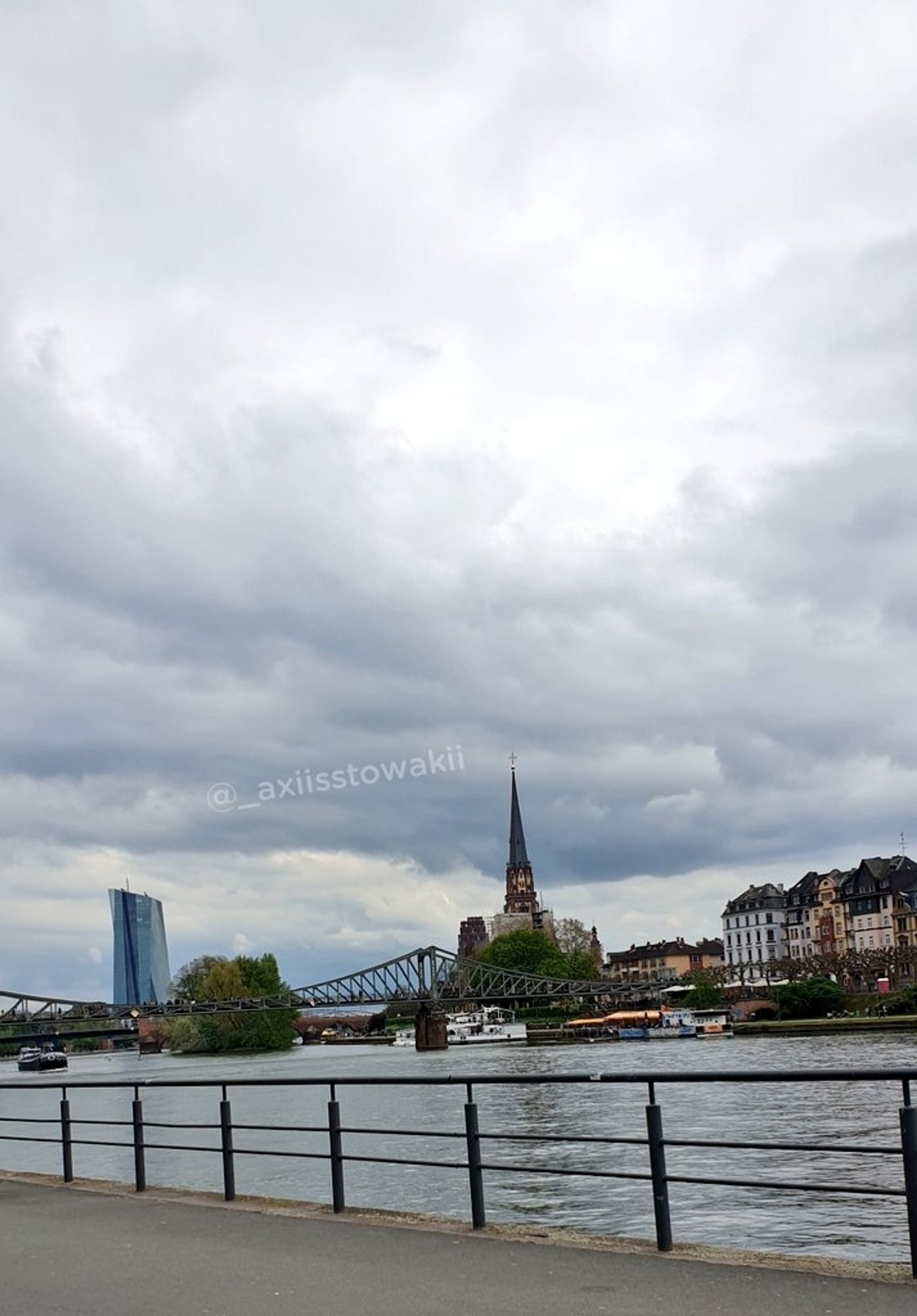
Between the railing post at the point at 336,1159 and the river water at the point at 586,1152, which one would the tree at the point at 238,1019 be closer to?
the river water at the point at 586,1152

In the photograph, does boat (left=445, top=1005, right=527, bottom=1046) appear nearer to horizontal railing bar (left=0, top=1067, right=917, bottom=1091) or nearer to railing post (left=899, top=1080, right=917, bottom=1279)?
horizontal railing bar (left=0, top=1067, right=917, bottom=1091)

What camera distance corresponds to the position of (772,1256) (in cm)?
994

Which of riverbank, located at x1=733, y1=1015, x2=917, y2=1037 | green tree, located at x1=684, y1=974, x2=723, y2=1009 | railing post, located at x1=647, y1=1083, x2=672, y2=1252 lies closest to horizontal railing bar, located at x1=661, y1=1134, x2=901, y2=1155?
railing post, located at x1=647, y1=1083, x2=672, y2=1252

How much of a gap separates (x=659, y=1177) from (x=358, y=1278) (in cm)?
218

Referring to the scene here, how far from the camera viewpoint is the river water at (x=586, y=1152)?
76.1 ft

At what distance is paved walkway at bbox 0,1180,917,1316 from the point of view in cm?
862

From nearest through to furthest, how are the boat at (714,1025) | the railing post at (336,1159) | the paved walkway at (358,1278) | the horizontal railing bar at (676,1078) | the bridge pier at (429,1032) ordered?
the paved walkway at (358,1278) → the horizontal railing bar at (676,1078) → the railing post at (336,1159) → the boat at (714,1025) → the bridge pier at (429,1032)

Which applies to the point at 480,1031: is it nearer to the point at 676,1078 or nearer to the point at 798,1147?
the point at 676,1078

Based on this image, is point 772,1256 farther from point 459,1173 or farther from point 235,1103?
point 235,1103

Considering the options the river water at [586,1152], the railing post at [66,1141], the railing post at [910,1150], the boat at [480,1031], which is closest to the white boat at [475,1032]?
the boat at [480,1031]

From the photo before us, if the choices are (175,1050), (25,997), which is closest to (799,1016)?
(175,1050)

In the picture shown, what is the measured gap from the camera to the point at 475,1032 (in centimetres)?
16950

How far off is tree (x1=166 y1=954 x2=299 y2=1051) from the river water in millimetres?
61298

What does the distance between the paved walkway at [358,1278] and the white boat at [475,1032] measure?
136 meters
